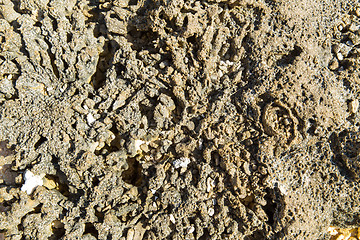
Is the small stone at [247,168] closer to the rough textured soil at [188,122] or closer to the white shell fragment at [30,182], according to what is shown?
the rough textured soil at [188,122]

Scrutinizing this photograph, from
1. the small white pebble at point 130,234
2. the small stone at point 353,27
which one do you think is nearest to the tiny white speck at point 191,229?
the small white pebble at point 130,234

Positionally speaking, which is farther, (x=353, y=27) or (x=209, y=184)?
(x=353, y=27)

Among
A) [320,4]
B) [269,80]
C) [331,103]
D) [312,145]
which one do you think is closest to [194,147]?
[269,80]

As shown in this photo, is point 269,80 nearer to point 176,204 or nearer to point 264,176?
point 264,176

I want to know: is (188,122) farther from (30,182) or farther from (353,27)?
(353,27)

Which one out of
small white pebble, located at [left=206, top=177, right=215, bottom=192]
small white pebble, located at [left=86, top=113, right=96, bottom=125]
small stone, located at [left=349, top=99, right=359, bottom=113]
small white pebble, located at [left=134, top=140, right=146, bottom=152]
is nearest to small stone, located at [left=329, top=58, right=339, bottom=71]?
small stone, located at [left=349, top=99, right=359, bottom=113]

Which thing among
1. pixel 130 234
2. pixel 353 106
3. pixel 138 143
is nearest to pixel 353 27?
pixel 353 106
